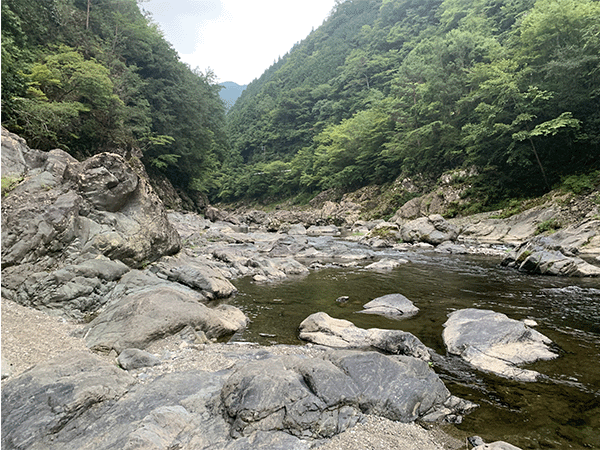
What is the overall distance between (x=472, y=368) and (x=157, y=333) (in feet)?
17.2

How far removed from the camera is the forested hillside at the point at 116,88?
15625mm

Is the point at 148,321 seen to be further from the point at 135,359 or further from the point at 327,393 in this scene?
the point at 327,393

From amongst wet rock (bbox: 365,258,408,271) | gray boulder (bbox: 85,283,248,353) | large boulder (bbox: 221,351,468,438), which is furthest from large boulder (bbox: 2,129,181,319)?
wet rock (bbox: 365,258,408,271)

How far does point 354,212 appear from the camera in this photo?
38.3m

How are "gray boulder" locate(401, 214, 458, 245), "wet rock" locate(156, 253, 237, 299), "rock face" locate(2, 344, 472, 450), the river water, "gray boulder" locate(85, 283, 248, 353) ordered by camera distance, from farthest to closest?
"gray boulder" locate(401, 214, 458, 245)
"wet rock" locate(156, 253, 237, 299)
"gray boulder" locate(85, 283, 248, 353)
the river water
"rock face" locate(2, 344, 472, 450)

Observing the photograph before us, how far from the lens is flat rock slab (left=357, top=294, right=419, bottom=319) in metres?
7.76

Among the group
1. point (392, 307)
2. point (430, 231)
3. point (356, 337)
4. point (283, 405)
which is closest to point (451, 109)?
point (430, 231)

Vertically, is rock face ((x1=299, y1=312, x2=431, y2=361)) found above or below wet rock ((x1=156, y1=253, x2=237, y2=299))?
below

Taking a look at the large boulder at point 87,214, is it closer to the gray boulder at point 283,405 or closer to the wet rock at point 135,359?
the wet rock at point 135,359

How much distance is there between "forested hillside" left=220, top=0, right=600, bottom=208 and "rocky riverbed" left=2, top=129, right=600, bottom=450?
15412mm

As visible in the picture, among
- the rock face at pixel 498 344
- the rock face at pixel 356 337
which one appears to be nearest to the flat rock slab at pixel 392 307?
the rock face at pixel 498 344

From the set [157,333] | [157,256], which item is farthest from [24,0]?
[157,333]

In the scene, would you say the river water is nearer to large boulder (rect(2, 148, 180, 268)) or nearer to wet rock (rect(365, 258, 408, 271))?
wet rock (rect(365, 258, 408, 271))

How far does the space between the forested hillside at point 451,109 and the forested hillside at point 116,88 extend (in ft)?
69.9
